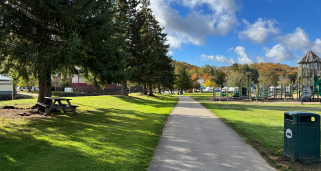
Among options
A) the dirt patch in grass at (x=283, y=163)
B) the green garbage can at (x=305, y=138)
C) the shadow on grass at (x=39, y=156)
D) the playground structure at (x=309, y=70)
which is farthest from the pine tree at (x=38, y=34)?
the playground structure at (x=309, y=70)

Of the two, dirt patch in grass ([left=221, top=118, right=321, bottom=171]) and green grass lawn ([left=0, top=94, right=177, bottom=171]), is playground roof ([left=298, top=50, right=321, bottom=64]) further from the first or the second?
green grass lawn ([left=0, top=94, right=177, bottom=171])

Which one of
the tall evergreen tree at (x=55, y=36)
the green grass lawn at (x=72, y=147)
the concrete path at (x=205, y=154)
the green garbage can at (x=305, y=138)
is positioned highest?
the tall evergreen tree at (x=55, y=36)

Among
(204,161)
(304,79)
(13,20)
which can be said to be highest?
(13,20)

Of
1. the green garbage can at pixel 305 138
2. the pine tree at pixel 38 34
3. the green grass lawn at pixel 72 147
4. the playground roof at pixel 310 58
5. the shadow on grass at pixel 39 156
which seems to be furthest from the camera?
the playground roof at pixel 310 58

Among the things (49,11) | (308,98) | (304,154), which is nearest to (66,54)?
(49,11)

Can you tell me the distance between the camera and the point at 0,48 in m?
7.46

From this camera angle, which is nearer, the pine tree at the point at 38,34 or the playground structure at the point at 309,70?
the pine tree at the point at 38,34

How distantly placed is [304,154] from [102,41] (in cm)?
969

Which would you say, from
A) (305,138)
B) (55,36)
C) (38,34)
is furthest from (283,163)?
(55,36)

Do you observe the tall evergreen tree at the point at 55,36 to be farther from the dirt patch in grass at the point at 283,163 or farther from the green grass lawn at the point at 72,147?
the dirt patch in grass at the point at 283,163

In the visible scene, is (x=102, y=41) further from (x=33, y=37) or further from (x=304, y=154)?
(x=304, y=154)

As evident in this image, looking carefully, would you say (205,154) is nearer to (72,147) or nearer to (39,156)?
(72,147)

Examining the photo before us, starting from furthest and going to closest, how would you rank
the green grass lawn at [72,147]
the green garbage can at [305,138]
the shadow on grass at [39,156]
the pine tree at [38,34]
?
the pine tree at [38,34] < the green garbage can at [305,138] < the green grass lawn at [72,147] < the shadow on grass at [39,156]

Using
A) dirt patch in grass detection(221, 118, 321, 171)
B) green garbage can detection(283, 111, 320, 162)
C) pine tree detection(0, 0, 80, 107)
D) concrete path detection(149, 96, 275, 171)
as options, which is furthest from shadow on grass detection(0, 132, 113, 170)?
green garbage can detection(283, 111, 320, 162)
